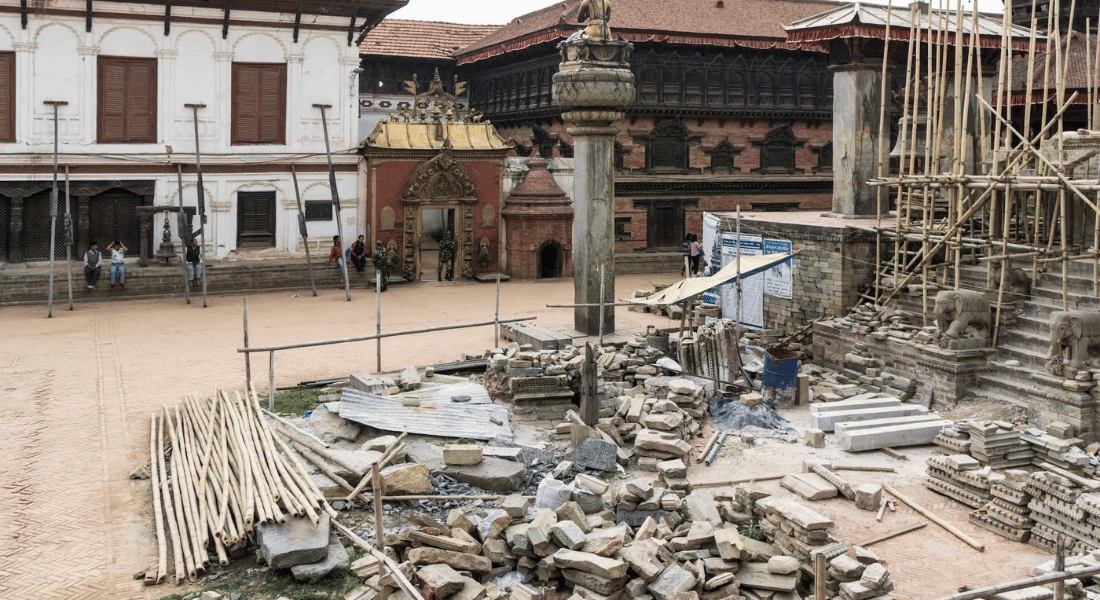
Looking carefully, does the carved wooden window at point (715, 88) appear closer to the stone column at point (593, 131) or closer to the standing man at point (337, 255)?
the standing man at point (337, 255)

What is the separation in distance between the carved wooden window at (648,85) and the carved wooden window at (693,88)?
46.3 inches

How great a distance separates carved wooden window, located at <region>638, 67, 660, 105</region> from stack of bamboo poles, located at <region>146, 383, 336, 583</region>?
2415cm

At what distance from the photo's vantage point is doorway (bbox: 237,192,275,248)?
1249 inches

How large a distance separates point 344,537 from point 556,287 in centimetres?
2063

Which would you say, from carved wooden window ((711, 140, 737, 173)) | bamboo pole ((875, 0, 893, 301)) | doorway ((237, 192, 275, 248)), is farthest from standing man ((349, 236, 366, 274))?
bamboo pole ((875, 0, 893, 301))

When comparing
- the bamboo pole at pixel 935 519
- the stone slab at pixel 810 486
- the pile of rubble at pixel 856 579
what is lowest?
the pile of rubble at pixel 856 579

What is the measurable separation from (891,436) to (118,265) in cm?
2069

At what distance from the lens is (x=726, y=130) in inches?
1548

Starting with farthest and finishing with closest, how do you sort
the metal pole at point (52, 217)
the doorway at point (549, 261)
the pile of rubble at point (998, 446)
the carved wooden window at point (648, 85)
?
1. the carved wooden window at point (648, 85)
2. the doorway at point (549, 261)
3. the metal pole at point (52, 217)
4. the pile of rubble at point (998, 446)

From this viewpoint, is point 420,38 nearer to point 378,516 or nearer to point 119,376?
point 119,376

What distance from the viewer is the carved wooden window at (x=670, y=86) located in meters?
37.9

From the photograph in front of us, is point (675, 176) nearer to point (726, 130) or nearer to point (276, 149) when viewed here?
point (726, 130)

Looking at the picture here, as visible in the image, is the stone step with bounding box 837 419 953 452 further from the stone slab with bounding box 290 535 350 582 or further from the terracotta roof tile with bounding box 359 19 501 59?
the terracotta roof tile with bounding box 359 19 501 59

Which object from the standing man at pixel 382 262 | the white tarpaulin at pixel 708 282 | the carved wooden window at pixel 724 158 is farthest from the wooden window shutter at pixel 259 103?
the white tarpaulin at pixel 708 282
